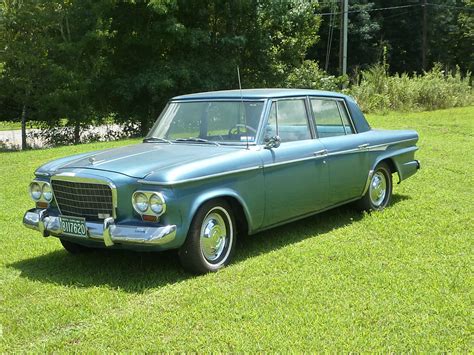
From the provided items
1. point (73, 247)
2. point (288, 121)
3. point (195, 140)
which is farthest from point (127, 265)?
point (288, 121)

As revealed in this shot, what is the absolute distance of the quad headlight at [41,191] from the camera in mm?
5605

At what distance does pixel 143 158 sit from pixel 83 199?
0.65 meters

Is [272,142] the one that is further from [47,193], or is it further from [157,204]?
[47,193]

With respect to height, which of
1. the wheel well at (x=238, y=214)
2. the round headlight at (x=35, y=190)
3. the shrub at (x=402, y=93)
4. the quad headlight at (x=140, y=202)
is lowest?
the shrub at (x=402, y=93)

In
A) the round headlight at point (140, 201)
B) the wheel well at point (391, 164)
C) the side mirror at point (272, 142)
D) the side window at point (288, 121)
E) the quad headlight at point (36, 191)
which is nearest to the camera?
the round headlight at point (140, 201)

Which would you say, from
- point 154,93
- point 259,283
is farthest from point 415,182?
point 154,93

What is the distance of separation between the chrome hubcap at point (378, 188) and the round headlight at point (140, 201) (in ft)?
11.6

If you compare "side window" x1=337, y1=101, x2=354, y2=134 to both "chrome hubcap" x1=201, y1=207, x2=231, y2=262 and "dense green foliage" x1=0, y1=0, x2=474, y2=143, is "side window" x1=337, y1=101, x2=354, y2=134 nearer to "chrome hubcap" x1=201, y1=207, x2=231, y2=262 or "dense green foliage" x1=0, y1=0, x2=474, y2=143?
"chrome hubcap" x1=201, y1=207, x2=231, y2=262

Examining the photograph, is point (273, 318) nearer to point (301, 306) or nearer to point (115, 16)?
point (301, 306)

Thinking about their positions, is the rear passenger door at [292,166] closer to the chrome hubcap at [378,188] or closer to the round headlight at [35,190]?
the chrome hubcap at [378,188]

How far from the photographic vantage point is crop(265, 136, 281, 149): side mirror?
232 inches

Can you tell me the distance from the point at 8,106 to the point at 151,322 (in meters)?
18.7

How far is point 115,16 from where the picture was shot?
2122cm

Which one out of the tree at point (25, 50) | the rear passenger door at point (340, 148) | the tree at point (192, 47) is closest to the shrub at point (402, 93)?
the tree at point (192, 47)
